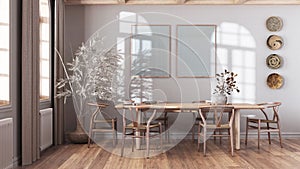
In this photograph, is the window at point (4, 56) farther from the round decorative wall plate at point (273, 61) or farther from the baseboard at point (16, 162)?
the round decorative wall plate at point (273, 61)

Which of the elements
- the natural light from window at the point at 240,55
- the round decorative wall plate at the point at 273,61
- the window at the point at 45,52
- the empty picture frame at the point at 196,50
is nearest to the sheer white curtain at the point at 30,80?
the window at the point at 45,52

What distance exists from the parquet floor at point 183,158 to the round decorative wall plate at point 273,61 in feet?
5.02

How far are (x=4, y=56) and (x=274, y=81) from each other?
474 centimetres

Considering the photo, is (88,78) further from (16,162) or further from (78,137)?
(16,162)

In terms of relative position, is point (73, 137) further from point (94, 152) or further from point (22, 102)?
point (22, 102)

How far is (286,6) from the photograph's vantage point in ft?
24.3

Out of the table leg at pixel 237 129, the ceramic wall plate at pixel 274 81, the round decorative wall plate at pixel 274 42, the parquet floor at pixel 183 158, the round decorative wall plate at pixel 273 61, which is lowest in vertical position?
the parquet floor at pixel 183 158

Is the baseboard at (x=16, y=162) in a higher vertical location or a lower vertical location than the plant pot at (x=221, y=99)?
lower

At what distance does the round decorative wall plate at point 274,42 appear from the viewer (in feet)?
24.2

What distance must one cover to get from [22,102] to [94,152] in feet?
4.74

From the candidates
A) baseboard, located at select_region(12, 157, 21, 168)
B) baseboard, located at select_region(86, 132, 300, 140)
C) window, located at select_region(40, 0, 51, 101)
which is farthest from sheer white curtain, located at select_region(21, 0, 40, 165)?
baseboard, located at select_region(86, 132, 300, 140)

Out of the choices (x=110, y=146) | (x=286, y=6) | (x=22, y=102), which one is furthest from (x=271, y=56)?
(x=22, y=102)

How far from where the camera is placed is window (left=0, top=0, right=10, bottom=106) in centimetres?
477

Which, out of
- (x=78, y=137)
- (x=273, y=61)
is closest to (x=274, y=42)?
(x=273, y=61)
